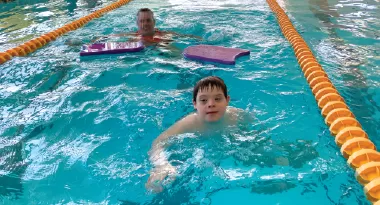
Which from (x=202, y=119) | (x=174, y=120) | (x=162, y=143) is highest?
(x=202, y=119)

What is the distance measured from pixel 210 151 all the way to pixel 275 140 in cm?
59

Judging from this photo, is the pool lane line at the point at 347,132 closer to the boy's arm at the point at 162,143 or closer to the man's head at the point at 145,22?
the boy's arm at the point at 162,143

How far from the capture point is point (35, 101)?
4.23 m

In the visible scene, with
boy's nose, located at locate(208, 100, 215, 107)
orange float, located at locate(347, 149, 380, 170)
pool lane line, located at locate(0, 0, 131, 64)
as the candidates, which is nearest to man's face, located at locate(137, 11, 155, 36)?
pool lane line, located at locate(0, 0, 131, 64)

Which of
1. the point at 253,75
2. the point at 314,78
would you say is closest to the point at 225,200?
the point at 314,78

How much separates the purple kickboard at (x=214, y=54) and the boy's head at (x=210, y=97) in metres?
1.93

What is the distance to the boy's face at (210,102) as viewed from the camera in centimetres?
315

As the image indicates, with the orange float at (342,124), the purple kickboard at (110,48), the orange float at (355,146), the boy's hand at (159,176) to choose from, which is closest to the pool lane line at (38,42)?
the purple kickboard at (110,48)

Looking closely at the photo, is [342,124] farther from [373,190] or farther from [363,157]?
[373,190]

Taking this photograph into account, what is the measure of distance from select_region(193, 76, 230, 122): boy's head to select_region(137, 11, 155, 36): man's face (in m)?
3.65

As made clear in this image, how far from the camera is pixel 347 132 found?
302 centimetres

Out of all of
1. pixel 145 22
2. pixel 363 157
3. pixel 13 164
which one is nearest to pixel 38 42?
pixel 145 22

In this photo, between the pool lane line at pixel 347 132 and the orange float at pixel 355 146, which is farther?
the orange float at pixel 355 146

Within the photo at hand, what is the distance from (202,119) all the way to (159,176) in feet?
2.67
